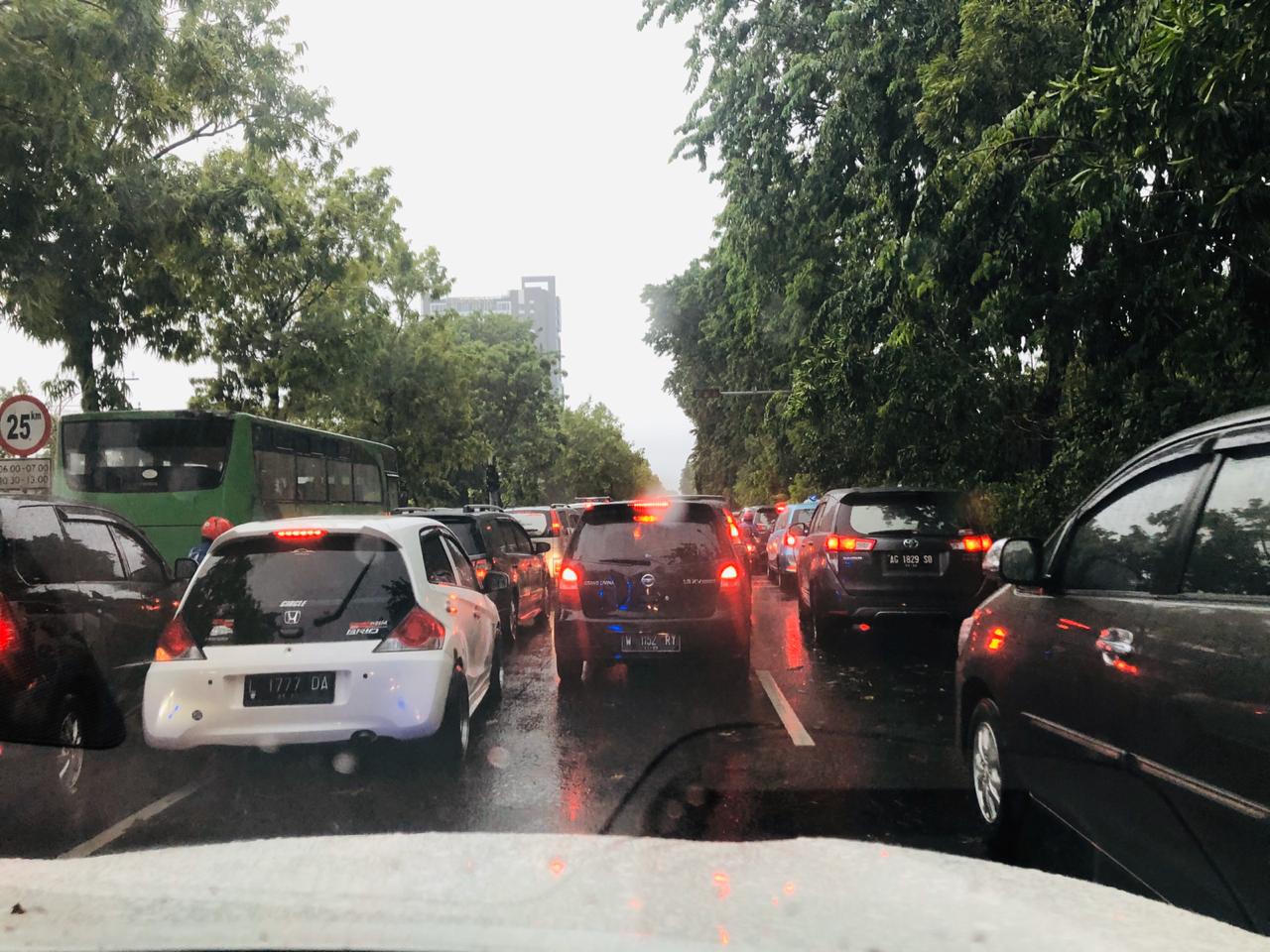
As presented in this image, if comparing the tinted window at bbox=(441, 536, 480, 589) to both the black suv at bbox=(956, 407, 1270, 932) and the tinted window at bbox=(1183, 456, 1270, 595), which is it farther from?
the tinted window at bbox=(1183, 456, 1270, 595)

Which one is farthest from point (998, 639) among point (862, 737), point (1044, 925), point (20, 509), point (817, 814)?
point (20, 509)

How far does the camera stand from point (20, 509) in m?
6.23

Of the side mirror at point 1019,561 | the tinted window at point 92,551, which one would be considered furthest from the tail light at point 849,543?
the tinted window at point 92,551

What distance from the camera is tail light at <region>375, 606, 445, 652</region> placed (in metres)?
5.62

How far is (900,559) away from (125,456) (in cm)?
1042

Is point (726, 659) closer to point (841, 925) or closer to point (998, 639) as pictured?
point (998, 639)

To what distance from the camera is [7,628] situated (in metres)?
5.35

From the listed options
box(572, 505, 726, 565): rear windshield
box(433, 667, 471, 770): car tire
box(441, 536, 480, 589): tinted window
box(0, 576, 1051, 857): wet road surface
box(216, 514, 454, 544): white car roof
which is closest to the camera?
box(0, 576, 1051, 857): wet road surface

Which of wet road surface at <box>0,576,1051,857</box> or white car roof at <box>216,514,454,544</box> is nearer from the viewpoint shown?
wet road surface at <box>0,576,1051,857</box>

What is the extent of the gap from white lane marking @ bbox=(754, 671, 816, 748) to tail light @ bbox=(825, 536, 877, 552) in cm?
171

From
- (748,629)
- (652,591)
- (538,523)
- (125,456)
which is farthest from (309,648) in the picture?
(538,523)

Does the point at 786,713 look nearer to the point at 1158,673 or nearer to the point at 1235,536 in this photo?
the point at 1158,673

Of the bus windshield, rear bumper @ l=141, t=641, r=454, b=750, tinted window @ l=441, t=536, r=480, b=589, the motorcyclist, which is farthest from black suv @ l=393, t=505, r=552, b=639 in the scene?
rear bumper @ l=141, t=641, r=454, b=750

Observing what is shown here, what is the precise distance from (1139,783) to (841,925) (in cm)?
158
